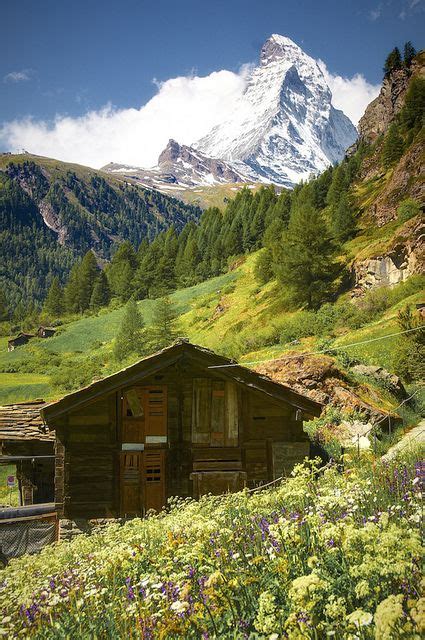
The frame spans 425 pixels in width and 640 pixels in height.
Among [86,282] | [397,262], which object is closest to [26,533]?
[397,262]

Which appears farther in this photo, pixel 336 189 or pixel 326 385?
pixel 336 189

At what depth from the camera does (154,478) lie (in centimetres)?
1672

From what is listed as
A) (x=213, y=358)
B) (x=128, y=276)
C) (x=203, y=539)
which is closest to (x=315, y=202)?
(x=128, y=276)

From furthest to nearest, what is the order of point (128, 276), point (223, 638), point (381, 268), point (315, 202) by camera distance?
point (128, 276) → point (315, 202) → point (381, 268) → point (223, 638)

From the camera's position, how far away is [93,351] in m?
76.2

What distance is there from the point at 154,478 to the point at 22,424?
7.66m

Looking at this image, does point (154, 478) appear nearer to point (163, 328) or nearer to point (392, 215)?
point (163, 328)

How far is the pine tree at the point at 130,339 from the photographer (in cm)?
6119

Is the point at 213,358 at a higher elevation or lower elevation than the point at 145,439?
higher

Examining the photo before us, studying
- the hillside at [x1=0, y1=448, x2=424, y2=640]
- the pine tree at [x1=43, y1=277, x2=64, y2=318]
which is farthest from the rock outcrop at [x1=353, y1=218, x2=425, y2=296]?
the pine tree at [x1=43, y1=277, x2=64, y2=318]

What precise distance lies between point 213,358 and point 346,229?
53.3 metres

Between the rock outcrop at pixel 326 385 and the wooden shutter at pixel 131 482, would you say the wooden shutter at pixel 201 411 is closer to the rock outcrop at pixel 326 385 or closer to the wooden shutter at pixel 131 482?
the wooden shutter at pixel 131 482

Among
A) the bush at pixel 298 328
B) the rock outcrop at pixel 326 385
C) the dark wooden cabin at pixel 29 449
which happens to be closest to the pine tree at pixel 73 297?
the bush at pixel 298 328

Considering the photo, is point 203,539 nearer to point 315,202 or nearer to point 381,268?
point 381,268
